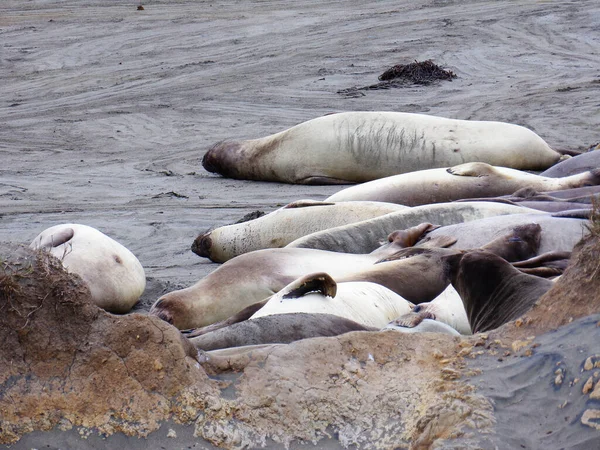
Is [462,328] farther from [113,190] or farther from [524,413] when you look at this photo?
[113,190]

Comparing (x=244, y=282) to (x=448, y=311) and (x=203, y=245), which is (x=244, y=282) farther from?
(x=203, y=245)

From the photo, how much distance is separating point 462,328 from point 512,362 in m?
2.03

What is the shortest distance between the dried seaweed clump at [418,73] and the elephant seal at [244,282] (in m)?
9.26

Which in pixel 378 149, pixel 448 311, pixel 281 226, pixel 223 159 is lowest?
pixel 223 159

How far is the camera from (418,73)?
15.1 meters

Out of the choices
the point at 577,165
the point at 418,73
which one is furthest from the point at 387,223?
the point at 418,73

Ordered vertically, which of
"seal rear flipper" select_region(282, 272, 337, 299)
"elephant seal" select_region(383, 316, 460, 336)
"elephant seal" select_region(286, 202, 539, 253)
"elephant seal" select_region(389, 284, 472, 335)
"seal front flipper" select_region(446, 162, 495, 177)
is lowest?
"seal front flipper" select_region(446, 162, 495, 177)

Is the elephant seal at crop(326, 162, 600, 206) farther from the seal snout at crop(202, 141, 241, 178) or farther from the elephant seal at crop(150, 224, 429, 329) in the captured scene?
the seal snout at crop(202, 141, 241, 178)

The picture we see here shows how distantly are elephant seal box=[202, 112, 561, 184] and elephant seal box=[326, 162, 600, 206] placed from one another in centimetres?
155

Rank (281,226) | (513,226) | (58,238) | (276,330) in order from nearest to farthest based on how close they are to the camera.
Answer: (276,330), (513,226), (58,238), (281,226)

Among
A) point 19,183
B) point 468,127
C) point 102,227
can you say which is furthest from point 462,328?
point 19,183

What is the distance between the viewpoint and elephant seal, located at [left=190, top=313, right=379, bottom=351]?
3.96m

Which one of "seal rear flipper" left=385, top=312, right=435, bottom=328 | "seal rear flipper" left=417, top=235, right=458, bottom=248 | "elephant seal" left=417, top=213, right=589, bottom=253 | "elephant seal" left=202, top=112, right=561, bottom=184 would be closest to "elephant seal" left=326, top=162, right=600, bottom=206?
"elephant seal" left=417, top=213, right=589, bottom=253

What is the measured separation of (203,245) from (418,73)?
8429 millimetres
